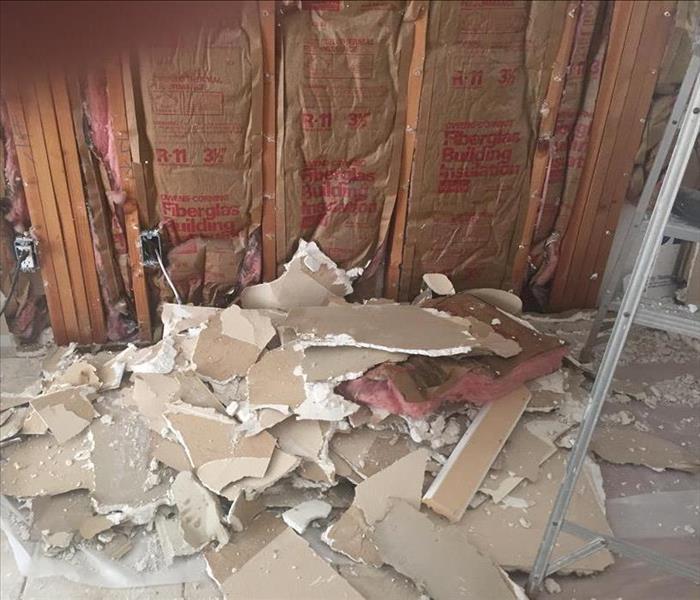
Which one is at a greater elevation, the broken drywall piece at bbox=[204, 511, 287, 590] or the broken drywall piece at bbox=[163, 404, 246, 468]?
the broken drywall piece at bbox=[163, 404, 246, 468]

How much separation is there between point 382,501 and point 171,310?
1.02 meters

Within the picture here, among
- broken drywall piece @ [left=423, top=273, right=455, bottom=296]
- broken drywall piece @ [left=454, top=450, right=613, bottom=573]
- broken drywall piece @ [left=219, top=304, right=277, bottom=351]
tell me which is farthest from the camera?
broken drywall piece @ [left=423, top=273, right=455, bottom=296]

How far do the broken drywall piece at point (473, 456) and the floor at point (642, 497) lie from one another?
27 cm

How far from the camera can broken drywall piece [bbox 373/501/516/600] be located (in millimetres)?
1774

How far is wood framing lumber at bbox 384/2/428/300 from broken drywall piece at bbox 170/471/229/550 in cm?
107

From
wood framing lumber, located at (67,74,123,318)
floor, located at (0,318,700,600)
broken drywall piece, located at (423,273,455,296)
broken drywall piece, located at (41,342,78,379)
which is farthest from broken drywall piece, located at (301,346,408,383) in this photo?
broken drywall piece, located at (41,342,78,379)

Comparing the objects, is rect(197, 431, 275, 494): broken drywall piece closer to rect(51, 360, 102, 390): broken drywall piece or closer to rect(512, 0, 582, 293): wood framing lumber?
rect(51, 360, 102, 390): broken drywall piece

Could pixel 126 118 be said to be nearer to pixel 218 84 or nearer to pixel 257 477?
pixel 218 84

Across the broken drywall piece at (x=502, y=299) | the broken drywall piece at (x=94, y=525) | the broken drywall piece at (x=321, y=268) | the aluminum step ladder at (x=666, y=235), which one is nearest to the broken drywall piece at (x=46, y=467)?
the broken drywall piece at (x=94, y=525)

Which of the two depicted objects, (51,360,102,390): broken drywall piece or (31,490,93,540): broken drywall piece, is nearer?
(31,490,93,540): broken drywall piece

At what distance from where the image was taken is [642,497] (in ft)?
6.83

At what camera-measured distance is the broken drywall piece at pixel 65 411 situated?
83.0 inches

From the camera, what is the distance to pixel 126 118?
2.12m

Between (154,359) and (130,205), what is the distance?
1.72 feet
